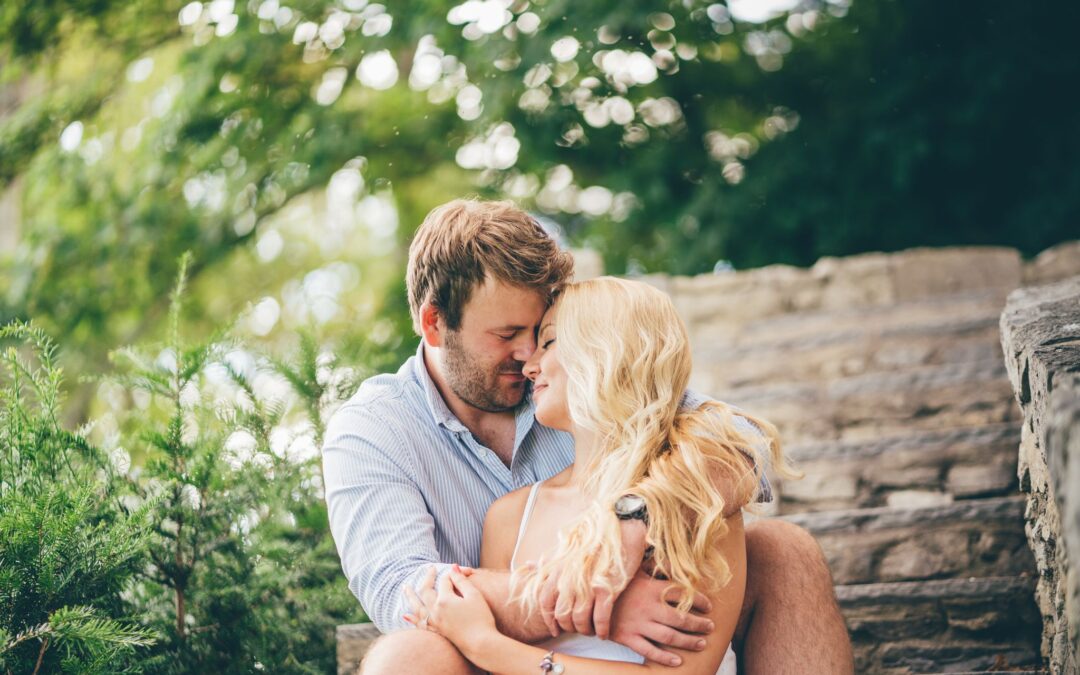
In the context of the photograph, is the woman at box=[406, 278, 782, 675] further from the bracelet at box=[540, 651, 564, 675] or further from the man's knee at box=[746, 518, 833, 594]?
the man's knee at box=[746, 518, 833, 594]

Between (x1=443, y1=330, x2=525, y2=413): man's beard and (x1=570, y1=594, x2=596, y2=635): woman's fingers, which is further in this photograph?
(x1=443, y1=330, x2=525, y2=413): man's beard

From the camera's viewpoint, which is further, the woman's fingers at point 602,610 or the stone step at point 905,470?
the stone step at point 905,470

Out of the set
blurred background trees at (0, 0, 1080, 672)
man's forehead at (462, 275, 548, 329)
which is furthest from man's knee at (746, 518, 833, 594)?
blurred background trees at (0, 0, 1080, 672)

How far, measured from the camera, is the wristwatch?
2.13 metres

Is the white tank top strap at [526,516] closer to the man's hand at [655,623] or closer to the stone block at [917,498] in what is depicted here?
the man's hand at [655,623]

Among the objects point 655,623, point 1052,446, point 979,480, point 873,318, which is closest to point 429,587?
point 655,623

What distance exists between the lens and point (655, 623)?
2061 millimetres

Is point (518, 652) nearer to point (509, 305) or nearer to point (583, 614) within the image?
point (583, 614)

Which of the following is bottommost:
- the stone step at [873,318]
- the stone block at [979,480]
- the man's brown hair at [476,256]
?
the stone step at [873,318]

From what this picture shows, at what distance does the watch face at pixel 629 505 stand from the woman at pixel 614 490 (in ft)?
0.06

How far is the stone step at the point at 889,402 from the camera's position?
3645mm

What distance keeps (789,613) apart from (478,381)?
107 cm

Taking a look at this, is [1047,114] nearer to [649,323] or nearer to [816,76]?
[816,76]

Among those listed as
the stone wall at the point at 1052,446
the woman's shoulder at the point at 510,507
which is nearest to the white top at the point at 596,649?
the woman's shoulder at the point at 510,507
